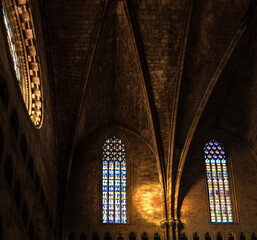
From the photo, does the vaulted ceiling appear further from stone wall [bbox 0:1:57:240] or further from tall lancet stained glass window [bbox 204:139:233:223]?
tall lancet stained glass window [bbox 204:139:233:223]

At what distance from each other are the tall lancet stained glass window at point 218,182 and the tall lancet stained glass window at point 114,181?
452 centimetres

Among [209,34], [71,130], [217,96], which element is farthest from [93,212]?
[209,34]

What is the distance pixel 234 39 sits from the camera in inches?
811

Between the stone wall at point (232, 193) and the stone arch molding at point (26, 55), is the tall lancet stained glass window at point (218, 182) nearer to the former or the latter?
the stone wall at point (232, 193)

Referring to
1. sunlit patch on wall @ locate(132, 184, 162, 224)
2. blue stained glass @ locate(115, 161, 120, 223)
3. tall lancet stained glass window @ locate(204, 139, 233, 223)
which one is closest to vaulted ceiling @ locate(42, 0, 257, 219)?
sunlit patch on wall @ locate(132, 184, 162, 224)

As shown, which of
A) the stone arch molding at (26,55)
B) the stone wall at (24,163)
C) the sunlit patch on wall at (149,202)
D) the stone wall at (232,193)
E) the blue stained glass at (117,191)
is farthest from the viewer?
the blue stained glass at (117,191)

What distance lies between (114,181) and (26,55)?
863 centimetres

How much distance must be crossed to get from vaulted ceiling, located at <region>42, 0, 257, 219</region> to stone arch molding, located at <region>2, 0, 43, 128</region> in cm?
181

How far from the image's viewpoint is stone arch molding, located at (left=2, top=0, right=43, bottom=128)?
664 inches

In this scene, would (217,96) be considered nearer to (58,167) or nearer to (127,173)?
(127,173)

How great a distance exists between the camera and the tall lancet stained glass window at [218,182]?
74.3ft

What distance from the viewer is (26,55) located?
1783 centimetres

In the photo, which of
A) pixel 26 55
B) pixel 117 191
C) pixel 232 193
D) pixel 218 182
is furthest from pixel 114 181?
pixel 26 55

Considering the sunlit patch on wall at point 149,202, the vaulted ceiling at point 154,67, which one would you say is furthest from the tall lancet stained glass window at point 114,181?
the vaulted ceiling at point 154,67
